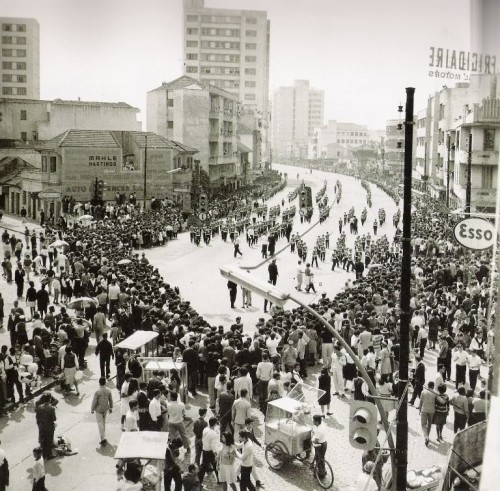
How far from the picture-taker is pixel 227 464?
1123 centimetres

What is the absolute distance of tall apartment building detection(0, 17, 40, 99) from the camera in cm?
7955

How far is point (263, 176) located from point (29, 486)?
86.2m

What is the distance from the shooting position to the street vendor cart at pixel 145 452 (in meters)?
10.4

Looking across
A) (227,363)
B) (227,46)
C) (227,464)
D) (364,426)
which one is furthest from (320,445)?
(227,46)

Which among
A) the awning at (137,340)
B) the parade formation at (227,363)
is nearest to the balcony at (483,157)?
the parade formation at (227,363)

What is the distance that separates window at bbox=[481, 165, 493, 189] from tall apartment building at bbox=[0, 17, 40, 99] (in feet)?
187

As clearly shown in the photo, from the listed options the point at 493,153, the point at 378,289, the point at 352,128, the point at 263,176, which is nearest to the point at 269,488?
the point at 378,289

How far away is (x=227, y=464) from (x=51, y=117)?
55.6 meters

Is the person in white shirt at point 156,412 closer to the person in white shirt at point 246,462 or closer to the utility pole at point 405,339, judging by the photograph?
the person in white shirt at point 246,462

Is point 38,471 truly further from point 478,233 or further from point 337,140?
point 337,140

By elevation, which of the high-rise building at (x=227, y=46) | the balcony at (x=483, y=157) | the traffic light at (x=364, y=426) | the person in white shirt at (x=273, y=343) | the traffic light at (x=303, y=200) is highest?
the high-rise building at (x=227, y=46)

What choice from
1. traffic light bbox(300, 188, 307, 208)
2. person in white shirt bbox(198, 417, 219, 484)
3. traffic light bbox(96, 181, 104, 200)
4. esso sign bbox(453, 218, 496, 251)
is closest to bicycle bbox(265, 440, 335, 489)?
person in white shirt bbox(198, 417, 219, 484)

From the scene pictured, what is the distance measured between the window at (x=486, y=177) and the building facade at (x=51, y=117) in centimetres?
3408

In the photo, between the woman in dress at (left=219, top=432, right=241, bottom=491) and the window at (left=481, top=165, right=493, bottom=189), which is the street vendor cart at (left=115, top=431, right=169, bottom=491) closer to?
the woman in dress at (left=219, top=432, right=241, bottom=491)
